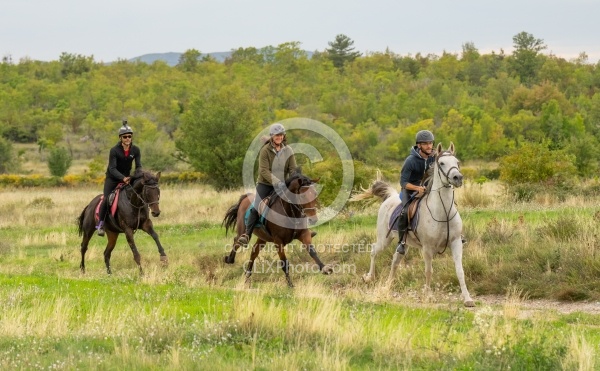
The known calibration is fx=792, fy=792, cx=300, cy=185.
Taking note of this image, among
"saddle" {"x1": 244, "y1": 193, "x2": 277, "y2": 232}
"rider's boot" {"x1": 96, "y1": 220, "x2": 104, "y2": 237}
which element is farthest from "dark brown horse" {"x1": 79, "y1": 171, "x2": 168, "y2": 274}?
"saddle" {"x1": 244, "y1": 193, "x2": 277, "y2": 232}

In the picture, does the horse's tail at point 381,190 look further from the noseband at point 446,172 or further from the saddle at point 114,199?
the saddle at point 114,199

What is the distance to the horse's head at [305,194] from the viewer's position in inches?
551

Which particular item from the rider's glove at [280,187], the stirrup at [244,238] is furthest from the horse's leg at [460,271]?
the stirrup at [244,238]

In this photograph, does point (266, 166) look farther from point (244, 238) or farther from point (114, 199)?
point (114, 199)

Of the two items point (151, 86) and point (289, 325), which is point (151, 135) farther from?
point (289, 325)

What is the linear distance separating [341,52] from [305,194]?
557 ft

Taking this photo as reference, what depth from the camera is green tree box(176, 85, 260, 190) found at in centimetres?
4528

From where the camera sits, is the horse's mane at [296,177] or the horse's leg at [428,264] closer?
the horse's leg at [428,264]

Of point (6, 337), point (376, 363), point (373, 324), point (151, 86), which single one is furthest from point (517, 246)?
point (151, 86)

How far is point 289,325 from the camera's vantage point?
9188mm

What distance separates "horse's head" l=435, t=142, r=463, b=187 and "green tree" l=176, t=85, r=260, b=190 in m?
32.4

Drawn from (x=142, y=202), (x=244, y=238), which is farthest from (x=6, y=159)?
(x=244, y=238)

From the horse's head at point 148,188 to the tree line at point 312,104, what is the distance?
15803 mm

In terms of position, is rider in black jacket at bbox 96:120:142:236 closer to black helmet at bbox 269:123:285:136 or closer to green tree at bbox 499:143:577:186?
black helmet at bbox 269:123:285:136
